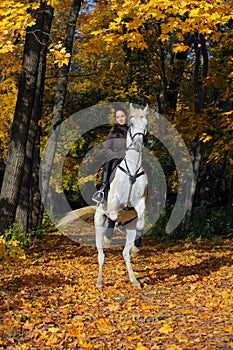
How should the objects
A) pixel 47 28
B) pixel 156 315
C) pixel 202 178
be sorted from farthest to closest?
pixel 202 178
pixel 47 28
pixel 156 315

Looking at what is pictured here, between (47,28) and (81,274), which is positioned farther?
(47,28)

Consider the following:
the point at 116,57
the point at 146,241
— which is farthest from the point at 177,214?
the point at 116,57

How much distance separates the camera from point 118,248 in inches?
735

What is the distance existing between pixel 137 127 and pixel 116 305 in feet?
10.1

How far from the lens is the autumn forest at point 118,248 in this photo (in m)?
7.50

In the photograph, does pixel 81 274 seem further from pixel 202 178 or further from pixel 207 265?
pixel 202 178

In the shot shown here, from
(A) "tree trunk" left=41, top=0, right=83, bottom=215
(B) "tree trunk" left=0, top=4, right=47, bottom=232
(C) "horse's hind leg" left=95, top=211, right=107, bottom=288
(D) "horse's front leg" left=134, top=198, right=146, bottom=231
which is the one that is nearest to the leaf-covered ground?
(C) "horse's hind leg" left=95, top=211, right=107, bottom=288

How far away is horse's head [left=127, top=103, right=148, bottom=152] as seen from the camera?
9344mm

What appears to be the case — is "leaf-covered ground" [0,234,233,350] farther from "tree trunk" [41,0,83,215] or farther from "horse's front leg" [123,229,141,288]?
"tree trunk" [41,0,83,215]

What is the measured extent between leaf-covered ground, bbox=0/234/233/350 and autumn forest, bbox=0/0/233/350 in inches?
1.0

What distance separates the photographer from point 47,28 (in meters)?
16.4

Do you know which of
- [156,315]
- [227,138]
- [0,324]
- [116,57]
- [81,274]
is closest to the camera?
[0,324]

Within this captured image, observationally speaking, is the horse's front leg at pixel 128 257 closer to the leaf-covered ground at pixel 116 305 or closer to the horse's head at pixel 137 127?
the leaf-covered ground at pixel 116 305

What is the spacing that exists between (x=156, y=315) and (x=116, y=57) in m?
18.8
